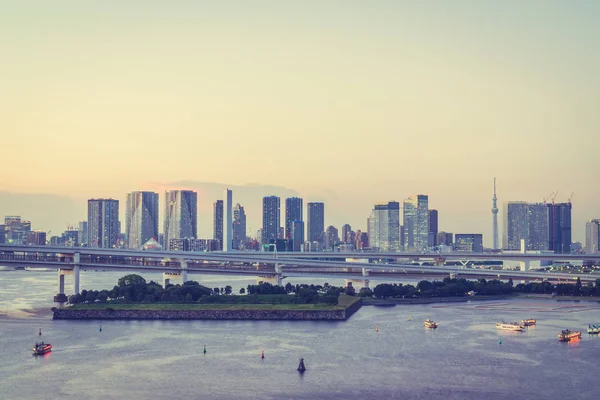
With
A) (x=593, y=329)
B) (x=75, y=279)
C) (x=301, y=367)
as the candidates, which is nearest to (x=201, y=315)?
(x=75, y=279)

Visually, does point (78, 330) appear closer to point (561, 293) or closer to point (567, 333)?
point (567, 333)

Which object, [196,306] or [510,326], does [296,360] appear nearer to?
[510,326]

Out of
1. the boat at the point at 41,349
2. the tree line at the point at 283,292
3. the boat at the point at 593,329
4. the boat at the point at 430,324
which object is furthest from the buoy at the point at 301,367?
the tree line at the point at 283,292

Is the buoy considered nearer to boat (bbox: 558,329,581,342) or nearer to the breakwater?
boat (bbox: 558,329,581,342)

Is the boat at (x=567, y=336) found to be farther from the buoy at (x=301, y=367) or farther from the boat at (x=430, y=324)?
the buoy at (x=301, y=367)

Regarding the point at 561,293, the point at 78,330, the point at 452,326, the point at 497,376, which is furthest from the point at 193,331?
the point at 561,293

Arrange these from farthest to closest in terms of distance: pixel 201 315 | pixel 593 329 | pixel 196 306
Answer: pixel 196 306
pixel 201 315
pixel 593 329

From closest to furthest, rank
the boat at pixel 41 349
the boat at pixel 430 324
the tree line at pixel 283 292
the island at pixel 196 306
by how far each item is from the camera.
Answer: the boat at pixel 41 349 < the boat at pixel 430 324 < the island at pixel 196 306 < the tree line at pixel 283 292
